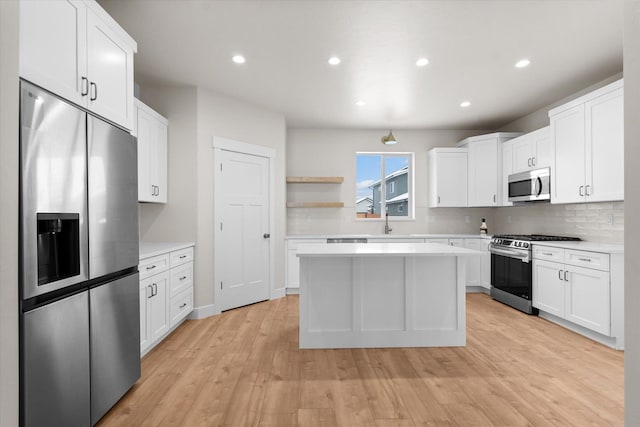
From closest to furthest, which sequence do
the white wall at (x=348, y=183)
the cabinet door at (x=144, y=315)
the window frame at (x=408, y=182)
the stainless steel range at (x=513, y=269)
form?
1. the cabinet door at (x=144, y=315)
2. the stainless steel range at (x=513, y=269)
3. the white wall at (x=348, y=183)
4. the window frame at (x=408, y=182)

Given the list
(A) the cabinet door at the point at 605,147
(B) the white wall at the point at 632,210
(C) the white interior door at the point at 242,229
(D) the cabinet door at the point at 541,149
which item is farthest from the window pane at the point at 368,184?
(B) the white wall at the point at 632,210

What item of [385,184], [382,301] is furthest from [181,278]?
[385,184]

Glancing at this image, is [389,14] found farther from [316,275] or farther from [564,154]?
[564,154]

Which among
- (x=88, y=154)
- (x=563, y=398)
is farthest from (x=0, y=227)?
(x=563, y=398)

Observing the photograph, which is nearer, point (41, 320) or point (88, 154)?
point (41, 320)

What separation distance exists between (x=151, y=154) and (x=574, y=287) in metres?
4.59

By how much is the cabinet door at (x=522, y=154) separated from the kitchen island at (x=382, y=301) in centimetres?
248

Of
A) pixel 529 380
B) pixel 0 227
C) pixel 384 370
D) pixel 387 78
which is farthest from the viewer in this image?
pixel 387 78

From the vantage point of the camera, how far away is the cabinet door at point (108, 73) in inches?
70.2

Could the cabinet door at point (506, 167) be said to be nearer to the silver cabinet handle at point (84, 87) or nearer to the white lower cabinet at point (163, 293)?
the white lower cabinet at point (163, 293)

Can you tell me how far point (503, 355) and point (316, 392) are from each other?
5.49ft

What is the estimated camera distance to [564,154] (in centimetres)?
371

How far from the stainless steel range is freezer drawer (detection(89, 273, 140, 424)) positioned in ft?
13.6

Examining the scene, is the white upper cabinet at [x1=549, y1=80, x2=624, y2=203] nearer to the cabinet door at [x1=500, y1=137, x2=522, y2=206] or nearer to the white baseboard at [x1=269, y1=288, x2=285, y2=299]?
the cabinet door at [x1=500, y1=137, x2=522, y2=206]
